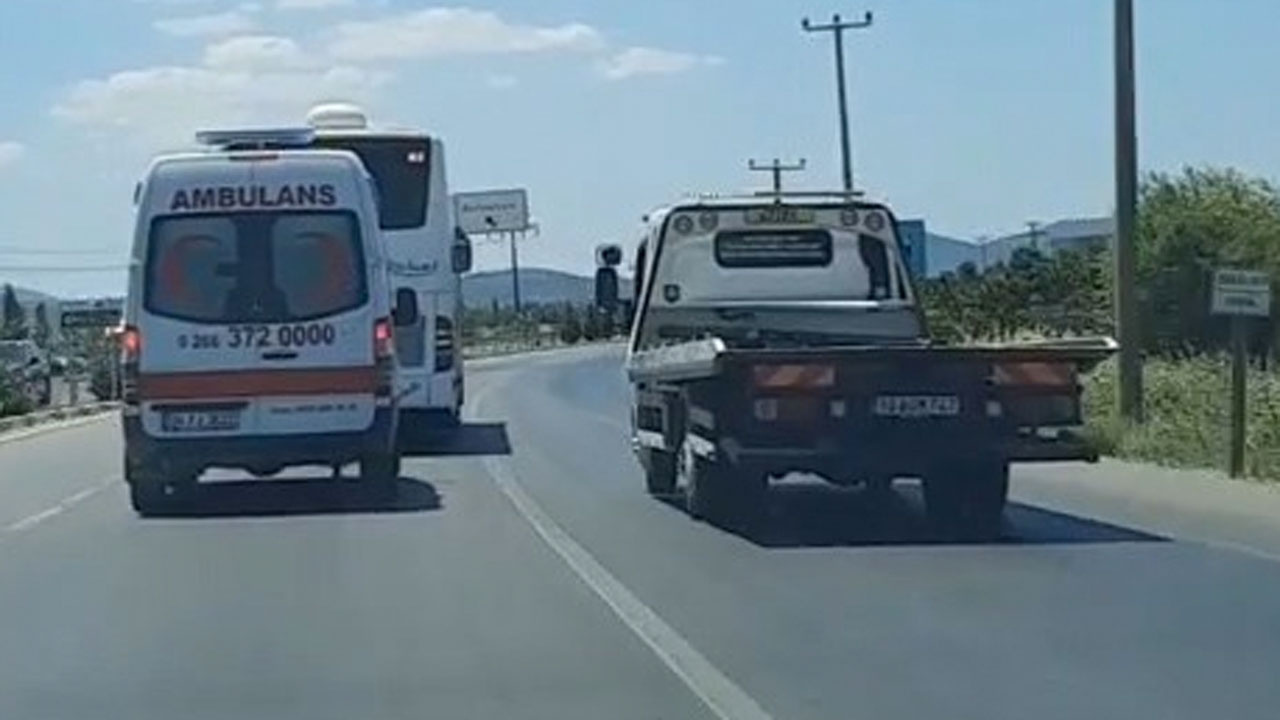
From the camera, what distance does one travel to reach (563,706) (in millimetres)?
12305

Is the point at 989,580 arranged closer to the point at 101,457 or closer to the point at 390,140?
the point at 390,140

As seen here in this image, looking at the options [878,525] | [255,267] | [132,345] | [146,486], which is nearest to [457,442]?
[146,486]

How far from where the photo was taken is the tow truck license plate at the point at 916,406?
20.8 metres

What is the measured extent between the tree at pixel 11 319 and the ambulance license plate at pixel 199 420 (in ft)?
254

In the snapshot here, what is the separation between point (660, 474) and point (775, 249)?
2.32m

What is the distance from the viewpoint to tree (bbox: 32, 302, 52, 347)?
103375 mm

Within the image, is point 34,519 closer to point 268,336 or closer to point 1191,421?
point 268,336

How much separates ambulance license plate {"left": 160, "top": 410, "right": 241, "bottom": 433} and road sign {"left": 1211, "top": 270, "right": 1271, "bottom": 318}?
9282 mm

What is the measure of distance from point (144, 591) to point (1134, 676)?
7.43 m

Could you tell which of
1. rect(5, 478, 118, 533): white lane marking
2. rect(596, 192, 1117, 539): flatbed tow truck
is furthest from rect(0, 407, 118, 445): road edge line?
rect(596, 192, 1117, 539): flatbed tow truck

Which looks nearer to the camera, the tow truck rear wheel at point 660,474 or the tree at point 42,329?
the tow truck rear wheel at point 660,474

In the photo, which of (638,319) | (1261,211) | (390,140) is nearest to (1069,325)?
(1261,211)

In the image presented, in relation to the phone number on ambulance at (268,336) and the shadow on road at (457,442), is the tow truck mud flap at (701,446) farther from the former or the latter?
the shadow on road at (457,442)

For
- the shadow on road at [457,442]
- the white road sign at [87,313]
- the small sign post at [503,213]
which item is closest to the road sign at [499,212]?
the small sign post at [503,213]
